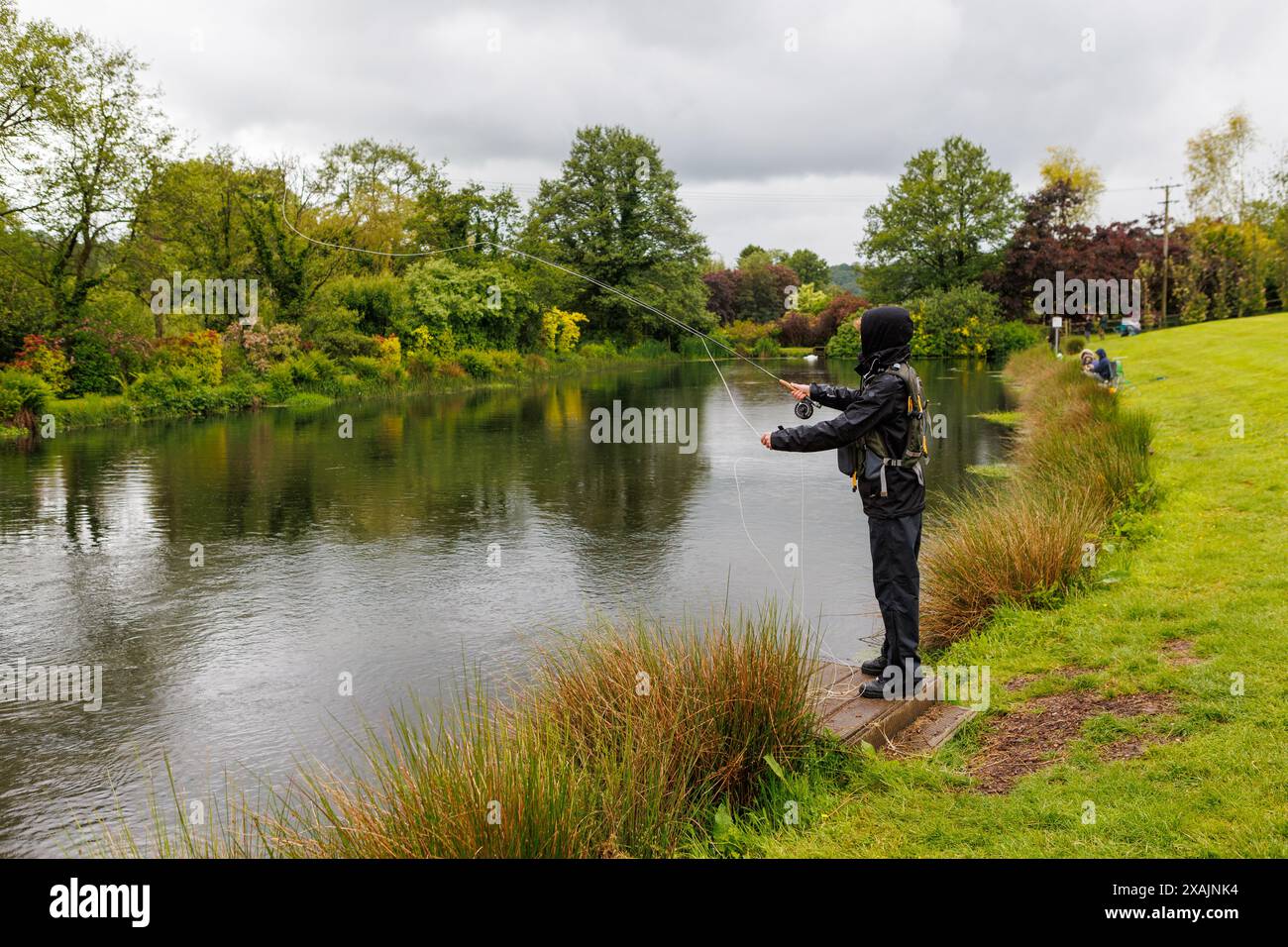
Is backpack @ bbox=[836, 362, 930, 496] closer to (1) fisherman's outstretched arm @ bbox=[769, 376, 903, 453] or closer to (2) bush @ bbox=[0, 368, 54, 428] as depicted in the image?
(1) fisherman's outstretched arm @ bbox=[769, 376, 903, 453]

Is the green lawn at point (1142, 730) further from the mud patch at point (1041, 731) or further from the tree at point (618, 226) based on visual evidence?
the tree at point (618, 226)

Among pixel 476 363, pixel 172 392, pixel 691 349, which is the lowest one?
pixel 172 392

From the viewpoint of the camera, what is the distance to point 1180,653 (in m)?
5.77

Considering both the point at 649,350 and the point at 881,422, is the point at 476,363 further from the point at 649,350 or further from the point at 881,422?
the point at 881,422

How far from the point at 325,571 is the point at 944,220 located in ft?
187

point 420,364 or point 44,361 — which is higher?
point 420,364

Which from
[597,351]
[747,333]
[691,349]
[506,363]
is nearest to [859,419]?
[506,363]

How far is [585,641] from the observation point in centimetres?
548

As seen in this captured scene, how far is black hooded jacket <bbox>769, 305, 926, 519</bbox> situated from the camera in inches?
204

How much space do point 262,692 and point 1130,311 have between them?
206ft

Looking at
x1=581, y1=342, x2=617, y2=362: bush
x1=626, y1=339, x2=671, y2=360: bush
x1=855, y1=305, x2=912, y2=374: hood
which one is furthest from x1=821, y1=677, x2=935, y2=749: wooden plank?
x1=626, y1=339, x2=671, y2=360: bush

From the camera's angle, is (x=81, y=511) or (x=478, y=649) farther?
(x=81, y=511)
